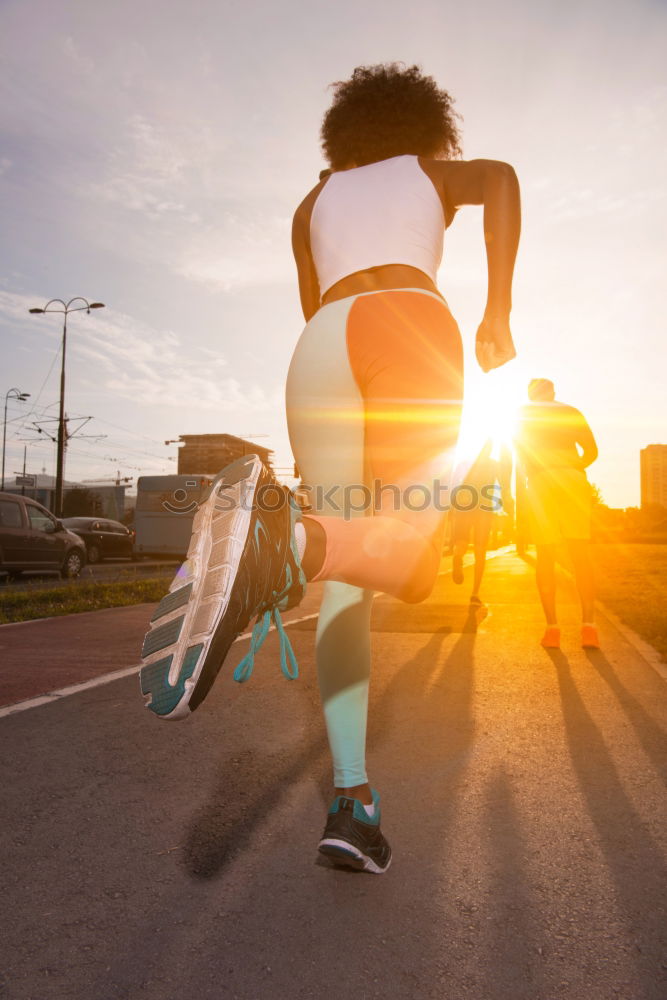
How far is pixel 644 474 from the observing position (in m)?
121

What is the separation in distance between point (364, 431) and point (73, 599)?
7.34 metres

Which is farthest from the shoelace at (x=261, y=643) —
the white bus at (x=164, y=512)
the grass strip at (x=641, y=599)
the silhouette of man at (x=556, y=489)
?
the white bus at (x=164, y=512)

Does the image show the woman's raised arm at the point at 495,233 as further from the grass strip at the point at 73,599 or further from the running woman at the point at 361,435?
the grass strip at the point at 73,599

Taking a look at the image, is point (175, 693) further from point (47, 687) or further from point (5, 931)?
point (47, 687)

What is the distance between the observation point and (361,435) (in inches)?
77.3

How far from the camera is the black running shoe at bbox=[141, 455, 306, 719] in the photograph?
4.67 ft

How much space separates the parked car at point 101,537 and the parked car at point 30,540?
301 inches

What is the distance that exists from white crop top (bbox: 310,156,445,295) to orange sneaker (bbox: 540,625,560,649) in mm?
3893

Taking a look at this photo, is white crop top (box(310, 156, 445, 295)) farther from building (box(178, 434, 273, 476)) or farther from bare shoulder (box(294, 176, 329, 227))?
building (box(178, 434, 273, 476))

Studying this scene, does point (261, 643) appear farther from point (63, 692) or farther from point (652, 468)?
point (652, 468)

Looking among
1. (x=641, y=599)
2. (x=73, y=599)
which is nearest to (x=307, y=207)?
(x=73, y=599)

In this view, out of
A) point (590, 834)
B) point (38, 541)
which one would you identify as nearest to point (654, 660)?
point (590, 834)

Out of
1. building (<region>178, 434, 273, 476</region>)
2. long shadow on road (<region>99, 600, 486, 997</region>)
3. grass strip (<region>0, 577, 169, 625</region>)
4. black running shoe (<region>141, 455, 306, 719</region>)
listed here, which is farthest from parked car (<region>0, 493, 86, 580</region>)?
building (<region>178, 434, 273, 476</region>)

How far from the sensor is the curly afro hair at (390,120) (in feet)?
7.40
